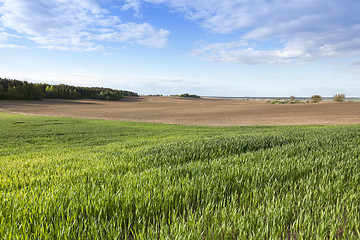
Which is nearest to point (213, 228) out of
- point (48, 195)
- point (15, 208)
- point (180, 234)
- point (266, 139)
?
point (180, 234)

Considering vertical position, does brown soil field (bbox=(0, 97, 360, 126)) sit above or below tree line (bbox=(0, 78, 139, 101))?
below

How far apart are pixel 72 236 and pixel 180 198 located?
1.19 metres

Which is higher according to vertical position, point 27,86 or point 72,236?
point 27,86

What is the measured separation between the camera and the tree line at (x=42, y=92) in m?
79.9

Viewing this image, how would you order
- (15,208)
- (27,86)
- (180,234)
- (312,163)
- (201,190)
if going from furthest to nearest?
(27,86)
(312,163)
(201,190)
(15,208)
(180,234)

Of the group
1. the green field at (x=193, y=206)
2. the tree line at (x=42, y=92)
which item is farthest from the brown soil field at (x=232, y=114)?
the green field at (x=193, y=206)

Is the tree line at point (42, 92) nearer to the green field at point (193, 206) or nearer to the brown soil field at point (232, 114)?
the brown soil field at point (232, 114)

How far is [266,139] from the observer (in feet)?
24.2

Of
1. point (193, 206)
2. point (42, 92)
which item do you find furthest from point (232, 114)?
point (42, 92)

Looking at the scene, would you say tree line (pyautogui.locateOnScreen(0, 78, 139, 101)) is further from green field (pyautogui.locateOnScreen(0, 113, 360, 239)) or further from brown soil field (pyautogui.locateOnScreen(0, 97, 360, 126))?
green field (pyautogui.locateOnScreen(0, 113, 360, 239))

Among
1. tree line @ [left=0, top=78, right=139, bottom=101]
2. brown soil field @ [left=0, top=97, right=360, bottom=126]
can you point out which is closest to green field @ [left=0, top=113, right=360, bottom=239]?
brown soil field @ [left=0, top=97, right=360, bottom=126]

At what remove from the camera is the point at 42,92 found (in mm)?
86438

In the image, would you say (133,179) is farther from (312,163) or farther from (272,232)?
(312,163)

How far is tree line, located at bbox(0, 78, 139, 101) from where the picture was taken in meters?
79.9
